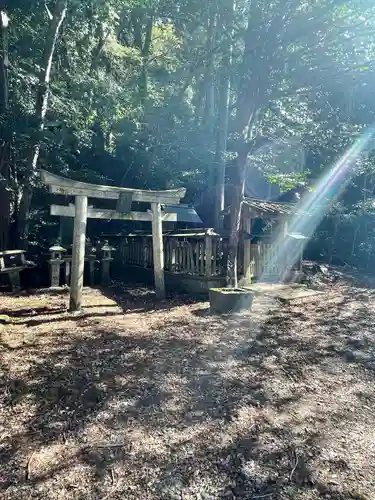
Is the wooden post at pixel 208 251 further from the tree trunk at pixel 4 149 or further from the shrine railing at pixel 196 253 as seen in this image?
the tree trunk at pixel 4 149

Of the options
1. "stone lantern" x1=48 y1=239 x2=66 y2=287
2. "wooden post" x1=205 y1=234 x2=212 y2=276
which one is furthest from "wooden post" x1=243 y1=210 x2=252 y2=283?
"stone lantern" x1=48 y1=239 x2=66 y2=287

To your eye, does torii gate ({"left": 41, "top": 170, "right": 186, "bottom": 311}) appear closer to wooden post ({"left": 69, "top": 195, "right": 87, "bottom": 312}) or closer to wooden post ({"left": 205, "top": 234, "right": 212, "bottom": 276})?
wooden post ({"left": 69, "top": 195, "right": 87, "bottom": 312})

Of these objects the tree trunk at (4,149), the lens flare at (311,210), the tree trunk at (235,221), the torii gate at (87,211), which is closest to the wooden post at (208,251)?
the tree trunk at (235,221)

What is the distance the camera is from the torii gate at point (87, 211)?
667 centimetres

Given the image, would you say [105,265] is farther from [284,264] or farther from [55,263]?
[284,264]

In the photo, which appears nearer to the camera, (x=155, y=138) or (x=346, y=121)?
(x=346, y=121)

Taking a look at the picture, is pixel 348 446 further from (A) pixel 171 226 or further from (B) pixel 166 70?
(B) pixel 166 70

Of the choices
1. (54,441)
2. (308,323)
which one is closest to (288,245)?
(308,323)

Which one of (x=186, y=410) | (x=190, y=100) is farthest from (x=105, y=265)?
(x=190, y=100)

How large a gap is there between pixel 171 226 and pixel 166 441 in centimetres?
1033

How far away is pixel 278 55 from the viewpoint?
26.7 feet

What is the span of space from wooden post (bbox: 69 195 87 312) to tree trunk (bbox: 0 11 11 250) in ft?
13.3

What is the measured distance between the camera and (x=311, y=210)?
17.2 m

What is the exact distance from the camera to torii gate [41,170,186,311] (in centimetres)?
667
